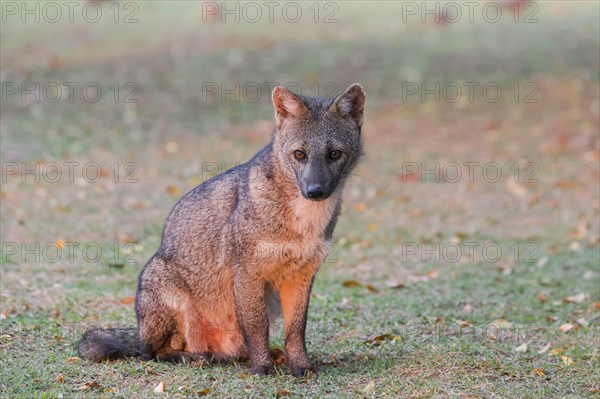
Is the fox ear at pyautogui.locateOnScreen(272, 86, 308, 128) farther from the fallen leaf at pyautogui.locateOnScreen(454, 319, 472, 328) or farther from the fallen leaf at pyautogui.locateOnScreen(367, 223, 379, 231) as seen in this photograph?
A: the fallen leaf at pyautogui.locateOnScreen(367, 223, 379, 231)

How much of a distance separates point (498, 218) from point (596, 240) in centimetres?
159

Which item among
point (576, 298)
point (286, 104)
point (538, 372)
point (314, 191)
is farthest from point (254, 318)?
point (576, 298)

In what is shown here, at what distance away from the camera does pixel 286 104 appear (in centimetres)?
646

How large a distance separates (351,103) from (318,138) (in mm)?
402

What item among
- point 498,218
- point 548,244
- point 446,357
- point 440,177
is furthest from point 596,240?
point 446,357

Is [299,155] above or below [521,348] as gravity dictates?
above

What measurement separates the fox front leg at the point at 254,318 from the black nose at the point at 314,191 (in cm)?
70

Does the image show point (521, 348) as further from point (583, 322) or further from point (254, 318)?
point (254, 318)

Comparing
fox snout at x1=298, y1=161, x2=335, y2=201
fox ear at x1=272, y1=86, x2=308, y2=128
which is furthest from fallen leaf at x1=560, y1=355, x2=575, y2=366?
fox ear at x1=272, y1=86, x2=308, y2=128

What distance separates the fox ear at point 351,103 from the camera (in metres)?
6.46

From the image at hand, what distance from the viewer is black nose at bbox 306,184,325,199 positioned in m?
6.12

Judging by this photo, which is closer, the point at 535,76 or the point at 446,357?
the point at 446,357

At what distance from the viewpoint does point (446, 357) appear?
684 centimetres

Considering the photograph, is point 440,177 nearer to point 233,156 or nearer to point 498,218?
point 498,218
